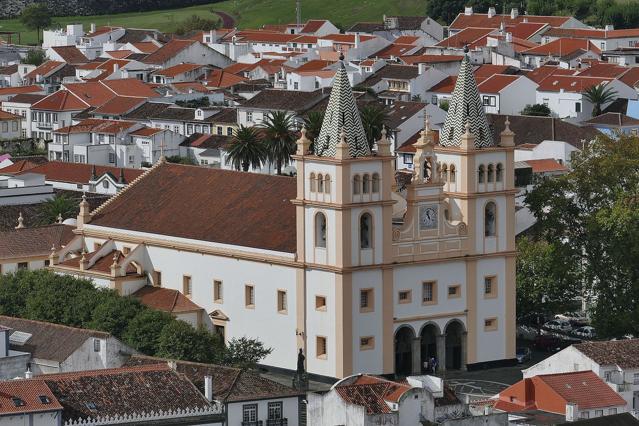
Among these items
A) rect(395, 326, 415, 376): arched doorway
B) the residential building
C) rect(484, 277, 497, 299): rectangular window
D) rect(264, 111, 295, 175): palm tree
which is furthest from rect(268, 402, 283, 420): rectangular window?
rect(264, 111, 295, 175): palm tree

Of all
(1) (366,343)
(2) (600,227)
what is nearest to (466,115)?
(2) (600,227)

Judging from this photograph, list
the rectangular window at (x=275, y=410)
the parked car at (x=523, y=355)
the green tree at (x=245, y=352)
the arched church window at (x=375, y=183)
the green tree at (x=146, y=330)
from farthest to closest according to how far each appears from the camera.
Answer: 1. the parked car at (x=523, y=355)
2. the arched church window at (x=375, y=183)
3. the green tree at (x=245, y=352)
4. the green tree at (x=146, y=330)
5. the rectangular window at (x=275, y=410)

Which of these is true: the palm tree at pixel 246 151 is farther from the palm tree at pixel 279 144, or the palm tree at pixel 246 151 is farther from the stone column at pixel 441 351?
the stone column at pixel 441 351

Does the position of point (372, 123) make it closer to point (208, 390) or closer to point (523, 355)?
point (523, 355)

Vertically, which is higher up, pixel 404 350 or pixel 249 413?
pixel 404 350

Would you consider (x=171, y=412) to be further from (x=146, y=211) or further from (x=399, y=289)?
(x=146, y=211)

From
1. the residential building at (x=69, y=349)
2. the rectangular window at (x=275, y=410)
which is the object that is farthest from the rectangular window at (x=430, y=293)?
the rectangular window at (x=275, y=410)
